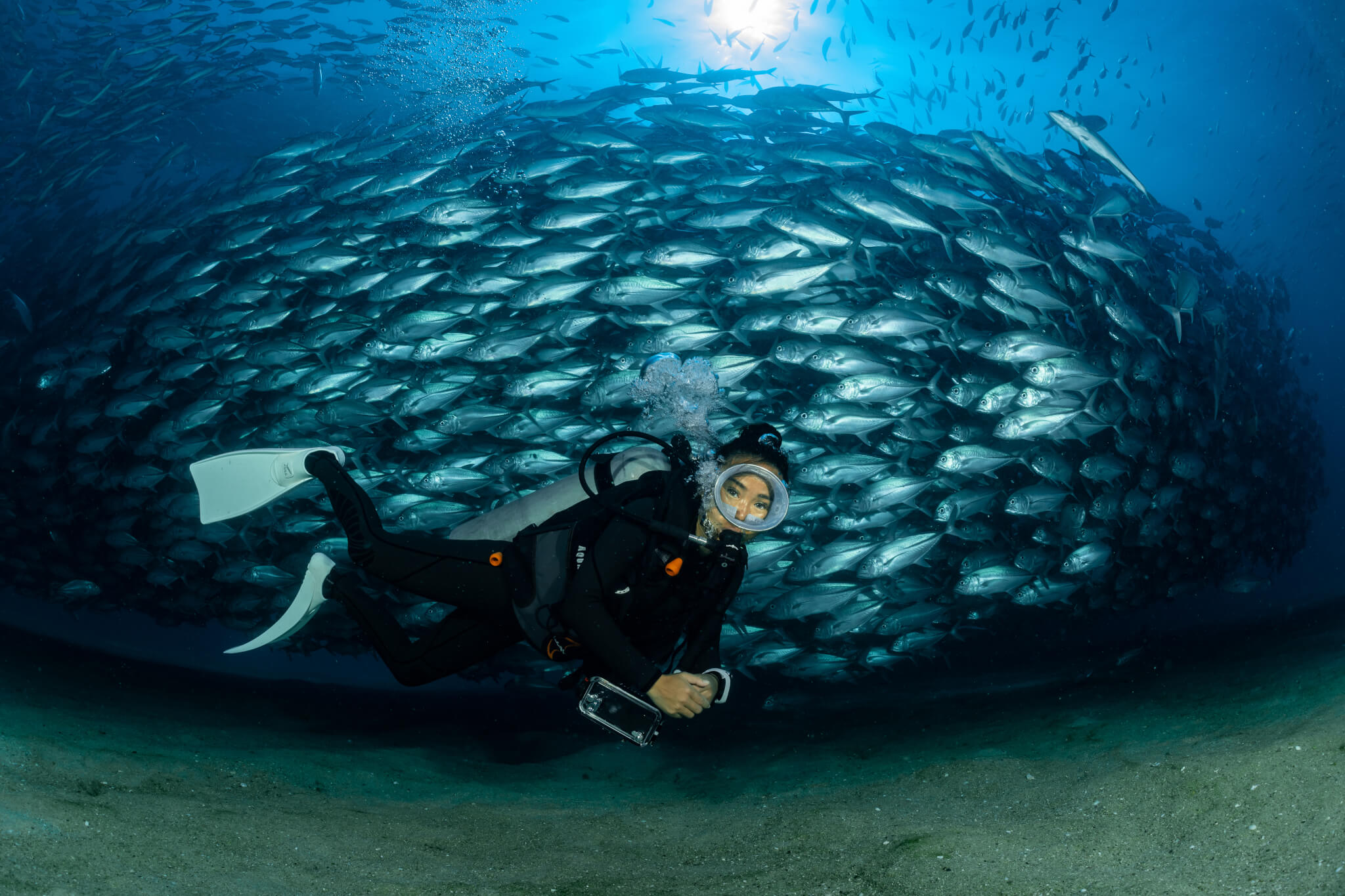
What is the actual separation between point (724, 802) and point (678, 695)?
1859mm

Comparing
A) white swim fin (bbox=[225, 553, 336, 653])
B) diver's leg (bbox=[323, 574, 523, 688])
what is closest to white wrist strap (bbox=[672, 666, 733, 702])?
diver's leg (bbox=[323, 574, 523, 688])

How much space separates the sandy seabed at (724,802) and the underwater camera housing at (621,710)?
0.42m

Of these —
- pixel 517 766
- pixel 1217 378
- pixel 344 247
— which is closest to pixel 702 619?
pixel 517 766

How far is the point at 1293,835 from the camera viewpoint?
1771mm

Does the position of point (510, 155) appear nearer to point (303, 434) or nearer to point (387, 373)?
point (387, 373)

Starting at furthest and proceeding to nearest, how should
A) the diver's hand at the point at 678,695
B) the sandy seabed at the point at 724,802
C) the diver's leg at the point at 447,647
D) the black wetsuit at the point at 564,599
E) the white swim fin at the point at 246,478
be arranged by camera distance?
the white swim fin at the point at 246,478
the diver's leg at the point at 447,647
the black wetsuit at the point at 564,599
the diver's hand at the point at 678,695
the sandy seabed at the point at 724,802

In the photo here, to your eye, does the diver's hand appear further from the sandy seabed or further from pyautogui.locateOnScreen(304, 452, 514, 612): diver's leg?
pyautogui.locateOnScreen(304, 452, 514, 612): diver's leg

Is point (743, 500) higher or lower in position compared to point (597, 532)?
higher

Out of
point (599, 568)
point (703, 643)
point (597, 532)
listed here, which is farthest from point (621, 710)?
point (597, 532)

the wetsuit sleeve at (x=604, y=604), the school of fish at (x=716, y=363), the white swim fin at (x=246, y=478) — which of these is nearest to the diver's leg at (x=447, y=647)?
the white swim fin at (x=246, y=478)

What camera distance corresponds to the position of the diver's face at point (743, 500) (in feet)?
7.80

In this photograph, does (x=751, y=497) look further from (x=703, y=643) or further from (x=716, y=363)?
(x=716, y=363)

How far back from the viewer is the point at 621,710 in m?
2.36

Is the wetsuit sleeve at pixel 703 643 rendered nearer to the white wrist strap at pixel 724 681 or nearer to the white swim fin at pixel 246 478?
the white wrist strap at pixel 724 681
